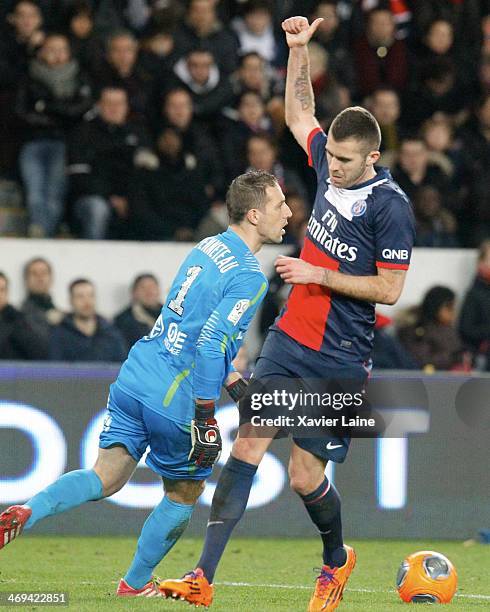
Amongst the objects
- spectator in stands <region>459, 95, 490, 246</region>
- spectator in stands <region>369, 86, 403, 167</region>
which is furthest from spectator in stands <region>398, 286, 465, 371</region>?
spectator in stands <region>369, 86, 403, 167</region>

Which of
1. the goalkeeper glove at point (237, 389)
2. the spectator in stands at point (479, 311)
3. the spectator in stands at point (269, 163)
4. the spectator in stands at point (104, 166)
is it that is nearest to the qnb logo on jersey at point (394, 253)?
the goalkeeper glove at point (237, 389)

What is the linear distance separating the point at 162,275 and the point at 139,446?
572 cm

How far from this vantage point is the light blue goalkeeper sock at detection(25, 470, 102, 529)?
667cm

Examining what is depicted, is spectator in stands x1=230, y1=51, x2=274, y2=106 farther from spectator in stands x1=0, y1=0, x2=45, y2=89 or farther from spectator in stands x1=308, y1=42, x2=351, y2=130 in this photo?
spectator in stands x1=0, y1=0, x2=45, y2=89

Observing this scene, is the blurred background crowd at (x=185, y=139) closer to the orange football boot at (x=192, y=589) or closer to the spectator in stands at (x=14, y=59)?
the spectator in stands at (x=14, y=59)

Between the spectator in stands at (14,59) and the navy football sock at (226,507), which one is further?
the spectator in stands at (14,59)

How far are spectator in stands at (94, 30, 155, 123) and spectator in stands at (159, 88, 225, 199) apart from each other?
0.24m

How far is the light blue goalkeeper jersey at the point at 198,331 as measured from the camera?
638cm

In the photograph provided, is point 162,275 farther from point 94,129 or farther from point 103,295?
point 94,129

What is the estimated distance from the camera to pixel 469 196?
535 inches

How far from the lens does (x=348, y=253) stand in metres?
7.06

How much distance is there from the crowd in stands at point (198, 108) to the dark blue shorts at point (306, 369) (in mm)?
5640

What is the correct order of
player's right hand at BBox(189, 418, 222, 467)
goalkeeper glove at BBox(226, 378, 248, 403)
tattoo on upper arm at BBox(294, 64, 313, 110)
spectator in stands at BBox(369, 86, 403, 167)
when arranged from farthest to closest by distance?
spectator in stands at BBox(369, 86, 403, 167) → tattoo on upper arm at BBox(294, 64, 313, 110) → goalkeeper glove at BBox(226, 378, 248, 403) → player's right hand at BBox(189, 418, 222, 467)

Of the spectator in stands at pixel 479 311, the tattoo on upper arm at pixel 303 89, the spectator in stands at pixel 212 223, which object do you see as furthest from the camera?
the spectator in stands at pixel 212 223
